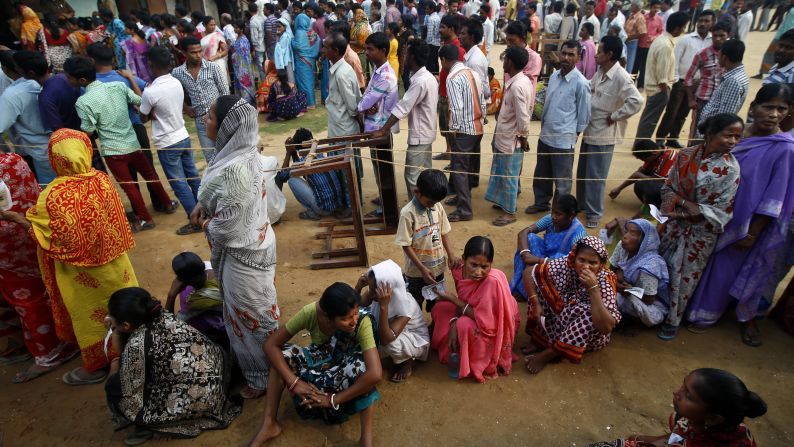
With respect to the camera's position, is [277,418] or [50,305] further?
[50,305]

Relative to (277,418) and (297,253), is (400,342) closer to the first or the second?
(277,418)

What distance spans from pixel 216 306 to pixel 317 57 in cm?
876

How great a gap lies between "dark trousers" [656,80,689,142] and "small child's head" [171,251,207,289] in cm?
667

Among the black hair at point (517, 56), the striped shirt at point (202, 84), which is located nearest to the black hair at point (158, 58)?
the striped shirt at point (202, 84)

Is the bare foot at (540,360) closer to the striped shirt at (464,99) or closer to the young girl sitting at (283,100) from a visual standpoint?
the striped shirt at (464,99)

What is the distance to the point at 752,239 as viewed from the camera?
10.1 ft

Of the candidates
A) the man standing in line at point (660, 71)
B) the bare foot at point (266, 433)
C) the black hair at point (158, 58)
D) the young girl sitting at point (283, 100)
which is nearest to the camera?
the bare foot at point (266, 433)

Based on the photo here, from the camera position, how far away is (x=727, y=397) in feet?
6.33

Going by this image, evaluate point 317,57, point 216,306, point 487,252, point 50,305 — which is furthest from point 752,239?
point 317,57

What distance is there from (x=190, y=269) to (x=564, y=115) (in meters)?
3.78

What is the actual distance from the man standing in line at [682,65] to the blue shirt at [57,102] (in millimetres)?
7374

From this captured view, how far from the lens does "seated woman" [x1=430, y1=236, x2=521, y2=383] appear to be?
115 inches

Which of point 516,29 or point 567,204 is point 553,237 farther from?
point 516,29

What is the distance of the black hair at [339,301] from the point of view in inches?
93.4
